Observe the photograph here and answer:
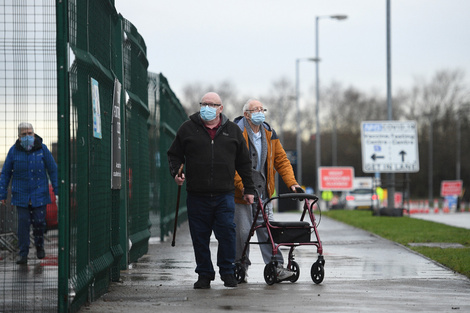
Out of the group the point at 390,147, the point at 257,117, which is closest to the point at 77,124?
the point at 257,117

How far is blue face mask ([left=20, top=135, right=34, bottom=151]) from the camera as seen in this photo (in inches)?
435

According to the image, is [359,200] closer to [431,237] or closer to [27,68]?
[431,237]

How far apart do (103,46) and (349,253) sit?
603 cm

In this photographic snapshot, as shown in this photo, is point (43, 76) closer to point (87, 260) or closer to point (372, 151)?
point (87, 260)

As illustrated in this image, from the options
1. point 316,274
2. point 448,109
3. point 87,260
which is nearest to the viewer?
point 87,260

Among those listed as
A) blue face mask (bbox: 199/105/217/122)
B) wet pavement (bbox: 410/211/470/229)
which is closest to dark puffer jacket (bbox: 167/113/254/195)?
blue face mask (bbox: 199/105/217/122)

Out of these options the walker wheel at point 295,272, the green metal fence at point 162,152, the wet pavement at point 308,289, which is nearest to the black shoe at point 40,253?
the wet pavement at point 308,289

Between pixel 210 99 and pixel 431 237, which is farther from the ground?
pixel 210 99

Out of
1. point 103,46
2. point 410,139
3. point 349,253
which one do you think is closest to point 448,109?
point 410,139

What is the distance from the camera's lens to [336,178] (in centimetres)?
4275

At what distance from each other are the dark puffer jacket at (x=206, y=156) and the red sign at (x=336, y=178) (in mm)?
33261

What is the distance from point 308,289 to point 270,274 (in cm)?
51

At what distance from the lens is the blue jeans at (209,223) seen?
893 centimetres

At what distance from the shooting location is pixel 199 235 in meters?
8.98
